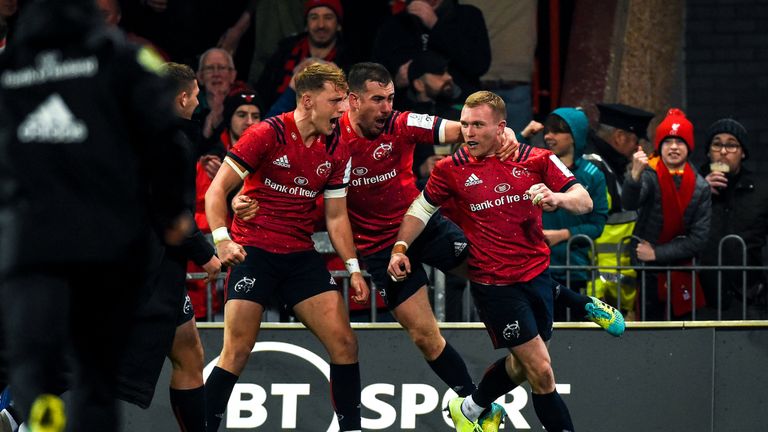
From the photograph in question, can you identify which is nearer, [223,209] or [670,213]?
[223,209]

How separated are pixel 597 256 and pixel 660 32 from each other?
155 inches

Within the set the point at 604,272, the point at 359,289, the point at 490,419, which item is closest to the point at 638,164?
the point at 604,272

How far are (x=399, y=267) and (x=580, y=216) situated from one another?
2.02m

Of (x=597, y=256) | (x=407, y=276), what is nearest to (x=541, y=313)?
(x=407, y=276)

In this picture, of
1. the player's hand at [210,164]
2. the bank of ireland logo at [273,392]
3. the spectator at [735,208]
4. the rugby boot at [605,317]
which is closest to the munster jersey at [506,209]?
the rugby boot at [605,317]

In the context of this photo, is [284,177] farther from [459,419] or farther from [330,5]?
[330,5]

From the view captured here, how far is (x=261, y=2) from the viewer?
1330cm

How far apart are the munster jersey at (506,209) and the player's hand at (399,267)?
1.45ft

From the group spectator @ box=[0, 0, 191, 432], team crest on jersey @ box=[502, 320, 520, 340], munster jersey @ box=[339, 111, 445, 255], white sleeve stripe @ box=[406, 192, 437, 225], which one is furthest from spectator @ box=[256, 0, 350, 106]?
spectator @ box=[0, 0, 191, 432]

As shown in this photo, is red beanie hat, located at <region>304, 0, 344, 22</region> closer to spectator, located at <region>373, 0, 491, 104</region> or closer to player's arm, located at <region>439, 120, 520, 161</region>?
spectator, located at <region>373, 0, 491, 104</region>

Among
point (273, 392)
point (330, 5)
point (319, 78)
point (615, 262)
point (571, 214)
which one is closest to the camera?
point (319, 78)

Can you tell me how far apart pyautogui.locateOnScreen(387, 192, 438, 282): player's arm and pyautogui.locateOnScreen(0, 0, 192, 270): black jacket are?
3465mm

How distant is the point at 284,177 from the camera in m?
9.06

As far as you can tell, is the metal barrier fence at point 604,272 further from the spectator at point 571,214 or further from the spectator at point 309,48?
the spectator at point 309,48
